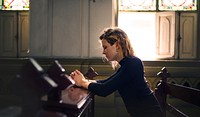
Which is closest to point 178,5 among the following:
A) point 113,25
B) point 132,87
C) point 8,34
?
point 113,25

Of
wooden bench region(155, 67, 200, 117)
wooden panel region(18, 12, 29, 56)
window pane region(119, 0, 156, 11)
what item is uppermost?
window pane region(119, 0, 156, 11)

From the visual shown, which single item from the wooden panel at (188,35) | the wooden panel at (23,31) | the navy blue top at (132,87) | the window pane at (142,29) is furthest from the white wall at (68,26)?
the navy blue top at (132,87)

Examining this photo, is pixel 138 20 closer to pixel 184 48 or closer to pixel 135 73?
pixel 184 48

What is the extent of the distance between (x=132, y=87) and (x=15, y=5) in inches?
204

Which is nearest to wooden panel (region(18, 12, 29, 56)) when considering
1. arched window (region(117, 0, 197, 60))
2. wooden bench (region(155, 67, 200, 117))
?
arched window (region(117, 0, 197, 60))

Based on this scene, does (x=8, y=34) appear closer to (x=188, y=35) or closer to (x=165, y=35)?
(x=165, y=35)

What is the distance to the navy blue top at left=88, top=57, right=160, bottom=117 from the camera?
249 cm

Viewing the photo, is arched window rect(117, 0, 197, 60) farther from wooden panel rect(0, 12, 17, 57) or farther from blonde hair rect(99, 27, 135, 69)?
blonde hair rect(99, 27, 135, 69)

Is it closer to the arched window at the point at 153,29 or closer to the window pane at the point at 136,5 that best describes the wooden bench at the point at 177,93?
the arched window at the point at 153,29

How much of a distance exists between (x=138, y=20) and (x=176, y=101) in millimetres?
1888

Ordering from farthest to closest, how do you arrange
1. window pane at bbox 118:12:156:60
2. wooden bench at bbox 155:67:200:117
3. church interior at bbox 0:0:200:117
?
window pane at bbox 118:12:156:60
church interior at bbox 0:0:200:117
wooden bench at bbox 155:67:200:117

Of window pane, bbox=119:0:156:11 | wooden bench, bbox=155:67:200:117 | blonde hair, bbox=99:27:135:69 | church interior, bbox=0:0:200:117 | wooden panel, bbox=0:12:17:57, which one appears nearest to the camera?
wooden bench, bbox=155:67:200:117

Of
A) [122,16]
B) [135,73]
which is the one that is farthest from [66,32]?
[135,73]

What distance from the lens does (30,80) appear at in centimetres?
78
